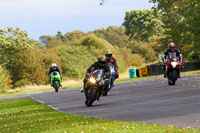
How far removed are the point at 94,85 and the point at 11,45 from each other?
54704 mm

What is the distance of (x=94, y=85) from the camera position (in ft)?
62.5

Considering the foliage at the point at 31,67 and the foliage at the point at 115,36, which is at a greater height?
the foliage at the point at 115,36

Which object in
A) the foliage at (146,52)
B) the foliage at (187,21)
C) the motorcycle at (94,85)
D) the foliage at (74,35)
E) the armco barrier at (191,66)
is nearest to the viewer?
the motorcycle at (94,85)

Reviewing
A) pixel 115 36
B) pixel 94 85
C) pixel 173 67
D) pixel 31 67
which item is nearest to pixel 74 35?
pixel 115 36

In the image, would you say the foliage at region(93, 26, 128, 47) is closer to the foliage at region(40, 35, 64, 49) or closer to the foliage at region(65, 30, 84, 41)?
the foliage at region(40, 35, 64, 49)

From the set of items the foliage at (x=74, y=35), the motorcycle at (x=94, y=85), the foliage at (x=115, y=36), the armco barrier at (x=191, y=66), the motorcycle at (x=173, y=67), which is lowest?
the motorcycle at (x=94, y=85)

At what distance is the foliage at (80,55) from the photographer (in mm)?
71375

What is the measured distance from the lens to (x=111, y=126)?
11406 millimetres

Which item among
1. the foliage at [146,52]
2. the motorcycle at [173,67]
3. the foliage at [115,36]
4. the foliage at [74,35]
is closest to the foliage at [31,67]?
the foliage at [146,52]

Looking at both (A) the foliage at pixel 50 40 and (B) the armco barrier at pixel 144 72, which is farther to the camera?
(A) the foliage at pixel 50 40

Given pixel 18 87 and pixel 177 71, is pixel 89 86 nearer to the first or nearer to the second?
pixel 177 71

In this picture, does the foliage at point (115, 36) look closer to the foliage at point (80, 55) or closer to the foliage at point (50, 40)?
the foliage at point (50, 40)

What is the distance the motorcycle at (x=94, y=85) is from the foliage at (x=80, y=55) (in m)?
51.2

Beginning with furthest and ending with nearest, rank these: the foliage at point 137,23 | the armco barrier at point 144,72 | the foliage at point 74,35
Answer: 1. the foliage at point 74,35
2. the foliage at point 137,23
3. the armco barrier at point 144,72
